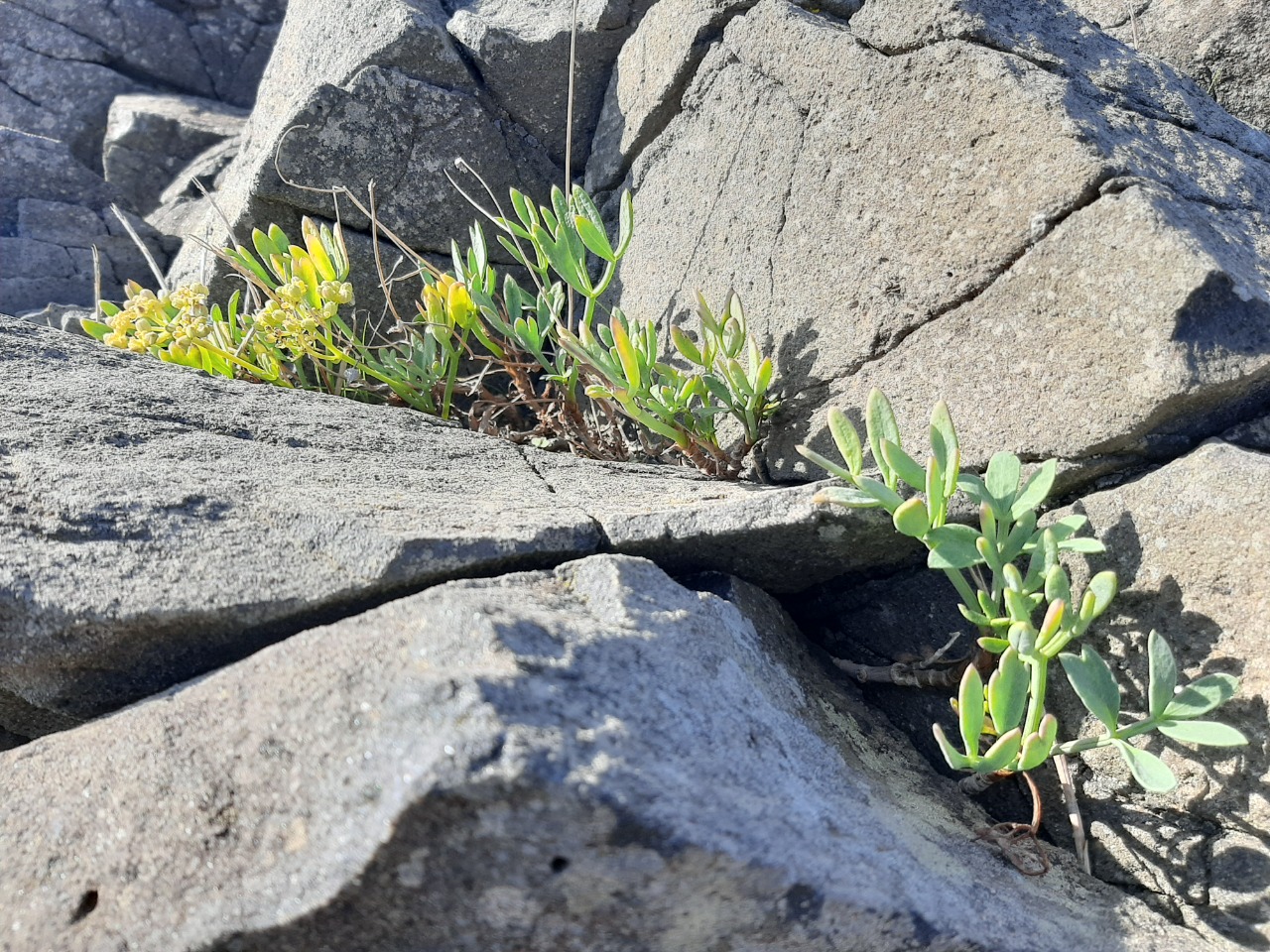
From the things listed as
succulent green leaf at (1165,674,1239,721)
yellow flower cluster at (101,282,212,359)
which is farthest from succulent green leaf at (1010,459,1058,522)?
yellow flower cluster at (101,282,212,359)

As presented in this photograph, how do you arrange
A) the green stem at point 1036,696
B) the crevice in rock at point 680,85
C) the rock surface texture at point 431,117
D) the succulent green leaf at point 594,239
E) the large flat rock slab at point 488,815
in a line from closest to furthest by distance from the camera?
the large flat rock slab at point 488,815 → the green stem at point 1036,696 → the succulent green leaf at point 594,239 → the crevice in rock at point 680,85 → the rock surface texture at point 431,117

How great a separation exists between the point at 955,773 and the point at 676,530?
0.71 meters

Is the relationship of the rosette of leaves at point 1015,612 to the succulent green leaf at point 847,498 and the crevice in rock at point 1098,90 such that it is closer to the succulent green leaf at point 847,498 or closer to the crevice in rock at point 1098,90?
the succulent green leaf at point 847,498

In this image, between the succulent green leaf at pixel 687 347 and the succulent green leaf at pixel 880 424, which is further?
the succulent green leaf at pixel 687 347

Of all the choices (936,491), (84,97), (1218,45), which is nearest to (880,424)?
(936,491)

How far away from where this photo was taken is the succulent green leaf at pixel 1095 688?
1.65 m

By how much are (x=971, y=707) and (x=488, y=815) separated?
80 centimetres

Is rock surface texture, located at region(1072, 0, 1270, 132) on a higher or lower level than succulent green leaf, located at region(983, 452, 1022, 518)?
higher

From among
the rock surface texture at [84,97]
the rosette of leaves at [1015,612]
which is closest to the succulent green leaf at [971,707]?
the rosette of leaves at [1015,612]

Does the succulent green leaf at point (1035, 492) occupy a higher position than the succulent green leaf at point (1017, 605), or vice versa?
the succulent green leaf at point (1035, 492)

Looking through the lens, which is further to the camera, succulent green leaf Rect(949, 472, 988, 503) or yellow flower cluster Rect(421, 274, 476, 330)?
yellow flower cluster Rect(421, 274, 476, 330)

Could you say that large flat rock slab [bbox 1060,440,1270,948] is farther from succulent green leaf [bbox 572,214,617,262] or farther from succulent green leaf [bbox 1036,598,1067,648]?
succulent green leaf [bbox 572,214,617,262]

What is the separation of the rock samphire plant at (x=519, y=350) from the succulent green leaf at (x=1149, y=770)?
1062 millimetres

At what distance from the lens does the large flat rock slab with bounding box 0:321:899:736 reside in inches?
67.3
